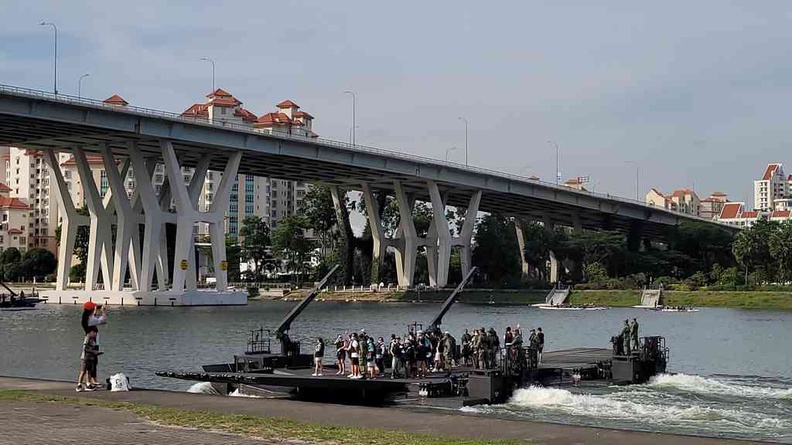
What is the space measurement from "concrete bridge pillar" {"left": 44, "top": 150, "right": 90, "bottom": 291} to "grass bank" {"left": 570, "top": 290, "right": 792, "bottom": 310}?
60.4 m

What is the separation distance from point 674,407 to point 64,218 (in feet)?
351

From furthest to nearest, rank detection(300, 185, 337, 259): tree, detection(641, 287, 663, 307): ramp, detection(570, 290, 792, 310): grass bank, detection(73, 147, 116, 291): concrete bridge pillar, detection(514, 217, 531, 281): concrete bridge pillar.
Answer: detection(300, 185, 337, 259): tree
detection(514, 217, 531, 281): concrete bridge pillar
detection(73, 147, 116, 291): concrete bridge pillar
detection(641, 287, 663, 307): ramp
detection(570, 290, 792, 310): grass bank

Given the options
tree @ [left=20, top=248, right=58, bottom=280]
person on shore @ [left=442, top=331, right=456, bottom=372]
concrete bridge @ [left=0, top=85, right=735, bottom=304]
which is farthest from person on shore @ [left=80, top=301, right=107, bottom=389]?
tree @ [left=20, top=248, right=58, bottom=280]

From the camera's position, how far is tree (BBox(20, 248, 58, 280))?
194 m

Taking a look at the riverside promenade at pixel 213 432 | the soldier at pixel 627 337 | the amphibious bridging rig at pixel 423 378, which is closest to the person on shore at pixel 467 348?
the amphibious bridging rig at pixel 423 378

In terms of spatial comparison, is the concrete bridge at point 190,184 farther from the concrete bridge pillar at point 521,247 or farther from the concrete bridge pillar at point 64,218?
the concrete bridge pillar at point 521,247

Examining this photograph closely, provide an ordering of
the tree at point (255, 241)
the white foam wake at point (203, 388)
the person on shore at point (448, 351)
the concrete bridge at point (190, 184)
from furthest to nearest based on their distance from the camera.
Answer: the tree at point (255, 241), the concrete bridge at point (190, 184), the white foam wake at point (203, 388), the person on shore at point (448, 351)

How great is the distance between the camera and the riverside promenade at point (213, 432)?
1953cm

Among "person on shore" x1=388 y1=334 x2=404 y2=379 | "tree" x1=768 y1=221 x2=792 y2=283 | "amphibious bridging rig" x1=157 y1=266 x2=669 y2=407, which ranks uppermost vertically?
"tree" x1=768 y1=221 x2=792 y2=283

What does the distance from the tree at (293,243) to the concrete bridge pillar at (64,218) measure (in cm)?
4733

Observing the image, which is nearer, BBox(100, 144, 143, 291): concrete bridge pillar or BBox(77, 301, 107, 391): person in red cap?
BBox(77, 301, 107, 391): person in red cap

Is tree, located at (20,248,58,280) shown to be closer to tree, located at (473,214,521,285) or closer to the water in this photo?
the water

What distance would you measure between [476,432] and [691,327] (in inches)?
2564

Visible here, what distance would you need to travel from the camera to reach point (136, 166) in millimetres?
114688
